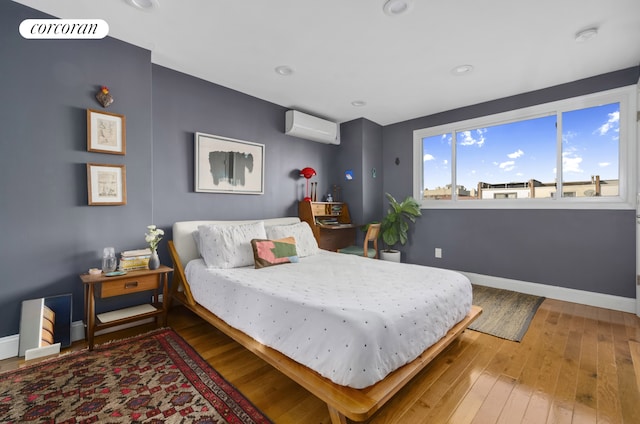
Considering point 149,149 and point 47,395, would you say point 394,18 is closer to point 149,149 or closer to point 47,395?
point 149,149

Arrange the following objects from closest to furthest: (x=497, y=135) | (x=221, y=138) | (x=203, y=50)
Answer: (x=203, y=50), (x=221, y=138), (x=497, y=135)

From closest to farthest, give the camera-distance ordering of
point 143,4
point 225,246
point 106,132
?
1. point 143,4
2. point 106,132
3. point 225,246

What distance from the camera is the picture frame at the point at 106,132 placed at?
229 centimetres

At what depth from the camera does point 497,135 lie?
385cm

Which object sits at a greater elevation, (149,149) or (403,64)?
(403,64)

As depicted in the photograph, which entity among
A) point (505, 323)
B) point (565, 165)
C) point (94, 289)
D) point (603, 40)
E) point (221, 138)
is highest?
point (603, 40)

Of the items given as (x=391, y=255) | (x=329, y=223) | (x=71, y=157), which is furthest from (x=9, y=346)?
(x=391, y=255)

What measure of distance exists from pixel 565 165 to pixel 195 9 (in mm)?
4257

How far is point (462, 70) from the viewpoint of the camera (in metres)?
2.92

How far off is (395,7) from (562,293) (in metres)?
3.66

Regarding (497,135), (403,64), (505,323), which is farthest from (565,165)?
(403,64)

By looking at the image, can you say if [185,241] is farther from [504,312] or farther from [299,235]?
[504,312]

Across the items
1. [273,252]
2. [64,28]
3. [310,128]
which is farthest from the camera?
[310,128]

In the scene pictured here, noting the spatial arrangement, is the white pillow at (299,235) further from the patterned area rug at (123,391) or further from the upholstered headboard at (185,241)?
the patterned area rug at (123,391)
